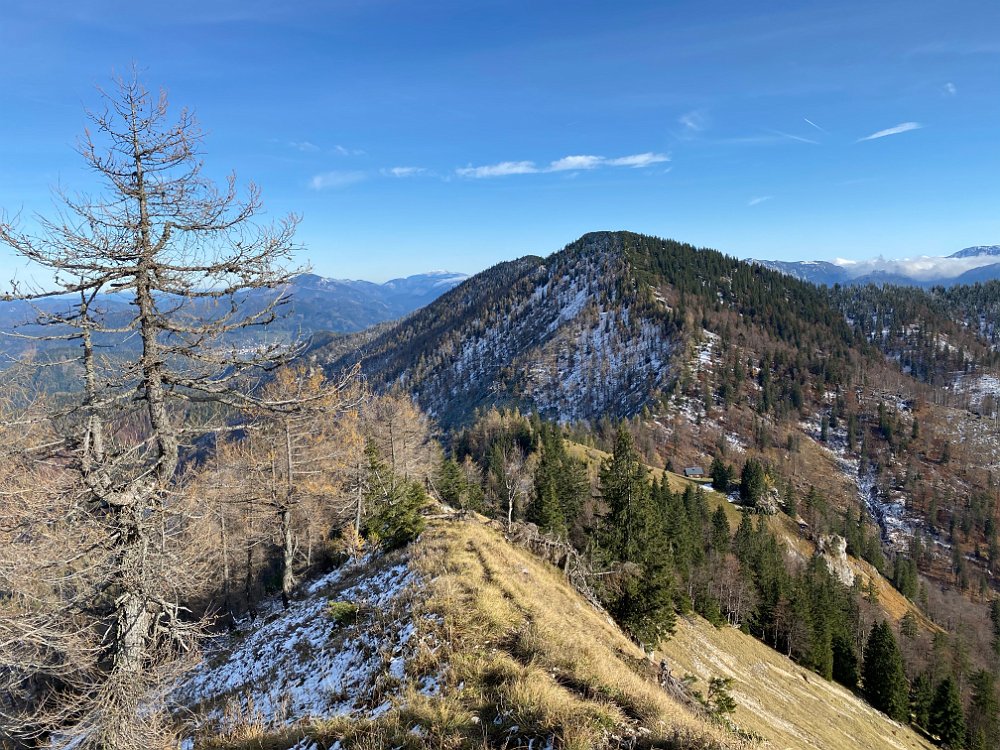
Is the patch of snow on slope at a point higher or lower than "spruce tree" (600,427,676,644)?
higher

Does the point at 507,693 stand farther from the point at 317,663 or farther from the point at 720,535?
the point at 720,535

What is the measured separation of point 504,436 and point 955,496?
552 ft

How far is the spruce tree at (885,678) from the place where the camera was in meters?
50.9

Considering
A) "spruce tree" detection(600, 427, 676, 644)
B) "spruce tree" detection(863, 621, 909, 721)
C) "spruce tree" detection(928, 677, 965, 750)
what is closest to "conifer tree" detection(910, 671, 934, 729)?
"spruce tree" detection(928, 677, 965, 750)

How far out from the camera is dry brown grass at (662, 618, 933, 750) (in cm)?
2905

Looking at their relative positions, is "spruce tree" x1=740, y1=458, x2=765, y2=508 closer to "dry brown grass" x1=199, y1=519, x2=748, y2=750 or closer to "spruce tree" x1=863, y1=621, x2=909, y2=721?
"spruce tree" x1=863, y1=621, x2=909, y2=721

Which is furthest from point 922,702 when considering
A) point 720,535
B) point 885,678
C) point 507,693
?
point 507,693

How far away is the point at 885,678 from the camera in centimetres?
5191

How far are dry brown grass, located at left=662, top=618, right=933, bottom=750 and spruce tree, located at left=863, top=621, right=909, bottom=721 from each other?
1865 millimetres

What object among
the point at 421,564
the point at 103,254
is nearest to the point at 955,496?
the point at 421,564

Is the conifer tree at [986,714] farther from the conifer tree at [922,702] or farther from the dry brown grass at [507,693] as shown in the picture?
the dry brown grass at [507,693]

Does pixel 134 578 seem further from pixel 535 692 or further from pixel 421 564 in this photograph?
pixel 421 564

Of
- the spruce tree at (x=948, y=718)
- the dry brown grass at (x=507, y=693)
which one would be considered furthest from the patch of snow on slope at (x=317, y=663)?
the spruce tree at (x=948, y=718)

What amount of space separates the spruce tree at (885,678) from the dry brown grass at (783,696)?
1865 millimetres
